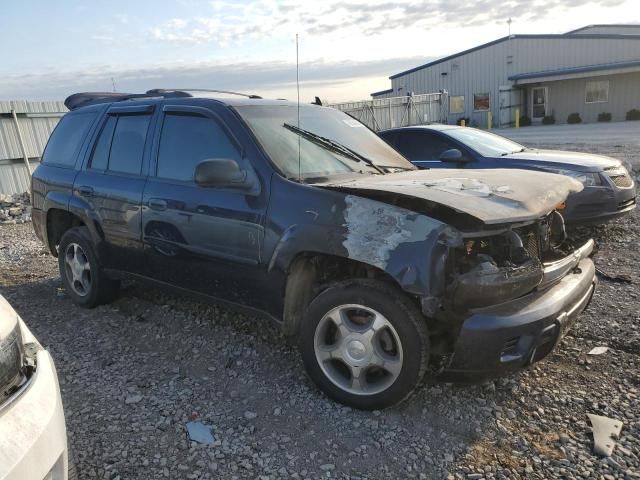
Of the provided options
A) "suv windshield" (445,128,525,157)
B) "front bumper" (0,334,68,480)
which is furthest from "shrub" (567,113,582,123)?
"front bumper" (0,334,68,480)

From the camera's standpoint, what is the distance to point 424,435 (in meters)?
2.90

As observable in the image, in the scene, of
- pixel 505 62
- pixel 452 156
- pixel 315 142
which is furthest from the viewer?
pixel 505 62

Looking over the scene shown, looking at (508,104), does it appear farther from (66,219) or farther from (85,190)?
(85,190)

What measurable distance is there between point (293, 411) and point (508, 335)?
1326mm

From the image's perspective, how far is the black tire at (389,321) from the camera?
284 cm

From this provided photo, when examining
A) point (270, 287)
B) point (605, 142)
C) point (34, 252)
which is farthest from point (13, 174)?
point (605, 142)

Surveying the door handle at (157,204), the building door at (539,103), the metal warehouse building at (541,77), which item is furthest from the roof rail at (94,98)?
the building door at (539,103)

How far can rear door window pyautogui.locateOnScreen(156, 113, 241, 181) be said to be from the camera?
3697mm

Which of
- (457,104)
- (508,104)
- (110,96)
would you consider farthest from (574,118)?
(110,96)

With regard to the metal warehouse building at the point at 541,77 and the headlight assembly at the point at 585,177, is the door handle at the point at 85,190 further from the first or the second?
the metal warehouse building at the point at 541,77

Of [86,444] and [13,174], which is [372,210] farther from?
[13,174]

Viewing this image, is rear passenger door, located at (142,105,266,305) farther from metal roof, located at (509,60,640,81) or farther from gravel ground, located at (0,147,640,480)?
metal roof, located at (509,60,640,81)

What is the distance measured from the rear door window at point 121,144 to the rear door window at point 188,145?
0.93ft

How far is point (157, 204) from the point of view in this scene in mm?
3938
